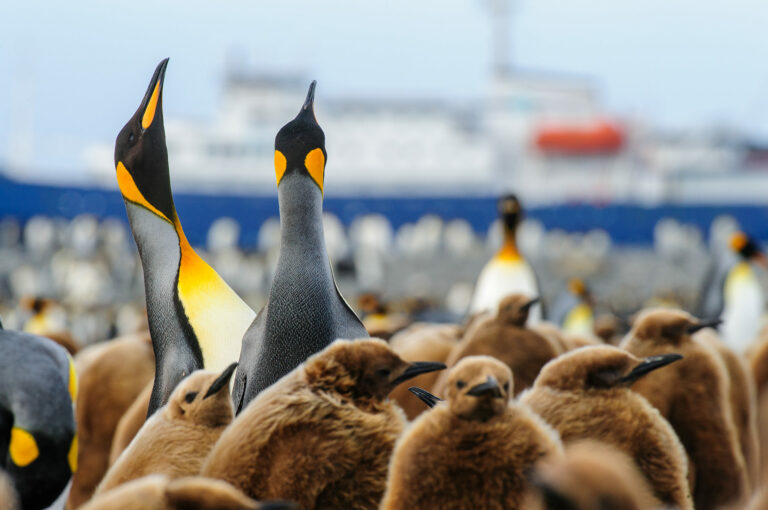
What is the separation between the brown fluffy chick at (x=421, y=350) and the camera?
12.6 ft

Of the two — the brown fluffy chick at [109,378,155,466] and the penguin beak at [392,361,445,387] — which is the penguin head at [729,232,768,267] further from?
the penguin beak at [392,361,445,387]

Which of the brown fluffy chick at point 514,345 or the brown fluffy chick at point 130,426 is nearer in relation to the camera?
the brown fluffy chick at point 130,426

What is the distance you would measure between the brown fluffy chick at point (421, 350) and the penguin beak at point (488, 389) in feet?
4.78

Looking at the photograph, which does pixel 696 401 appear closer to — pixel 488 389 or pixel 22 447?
pixel 488 389

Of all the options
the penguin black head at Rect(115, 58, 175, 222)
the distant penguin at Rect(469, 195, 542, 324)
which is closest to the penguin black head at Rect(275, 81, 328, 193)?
the penguin black head at Rect(115, 58, 175, 222)

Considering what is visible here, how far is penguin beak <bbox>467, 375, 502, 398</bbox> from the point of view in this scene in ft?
6.59

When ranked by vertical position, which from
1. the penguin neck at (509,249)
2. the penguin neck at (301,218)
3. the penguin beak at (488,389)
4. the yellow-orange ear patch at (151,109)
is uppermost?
the yellow-orange ear patch at (151,109)

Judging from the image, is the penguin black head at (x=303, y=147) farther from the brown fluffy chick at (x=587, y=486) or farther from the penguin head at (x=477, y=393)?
the brown fluffy chick at (x=587, y=486)

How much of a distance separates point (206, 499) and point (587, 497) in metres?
0.56

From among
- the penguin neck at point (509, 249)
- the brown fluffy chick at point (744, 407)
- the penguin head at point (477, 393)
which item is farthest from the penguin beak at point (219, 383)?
the penguin neck at point (509, 249)

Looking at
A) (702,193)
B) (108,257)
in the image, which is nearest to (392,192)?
(702,193)

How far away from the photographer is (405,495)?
1.97 m

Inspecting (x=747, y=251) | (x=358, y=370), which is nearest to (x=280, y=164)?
(x=358, y=370)

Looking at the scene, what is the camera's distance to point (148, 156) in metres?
3.20
